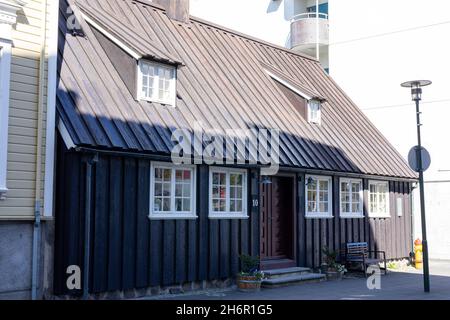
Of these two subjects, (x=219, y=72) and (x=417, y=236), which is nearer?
(x=219, y=72)

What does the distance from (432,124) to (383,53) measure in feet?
11.8

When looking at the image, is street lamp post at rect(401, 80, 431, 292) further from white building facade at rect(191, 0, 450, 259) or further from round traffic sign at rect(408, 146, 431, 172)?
white building facade at rect(191, 0, 450, 259)

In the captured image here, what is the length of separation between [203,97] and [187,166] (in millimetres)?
2355

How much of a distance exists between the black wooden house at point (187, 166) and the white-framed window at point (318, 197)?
0.15 feet

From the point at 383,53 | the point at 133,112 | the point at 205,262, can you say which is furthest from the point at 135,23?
the point at 383,53

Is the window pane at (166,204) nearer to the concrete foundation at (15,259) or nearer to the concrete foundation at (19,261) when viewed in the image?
the concrete foundation at (19,261)

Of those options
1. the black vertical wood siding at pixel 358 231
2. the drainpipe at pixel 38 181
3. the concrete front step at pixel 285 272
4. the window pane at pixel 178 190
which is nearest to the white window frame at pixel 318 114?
the black vertical wood siding at pixel 358 231

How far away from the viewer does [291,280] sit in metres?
14.6

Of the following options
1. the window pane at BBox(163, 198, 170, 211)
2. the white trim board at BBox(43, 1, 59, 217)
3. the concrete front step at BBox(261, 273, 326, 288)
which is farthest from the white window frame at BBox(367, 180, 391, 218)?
the white trim board at BBox(43, 1, 59, 217)

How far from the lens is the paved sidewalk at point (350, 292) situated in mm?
12727

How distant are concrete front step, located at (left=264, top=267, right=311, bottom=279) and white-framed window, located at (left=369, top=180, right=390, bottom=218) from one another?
4.17 metres

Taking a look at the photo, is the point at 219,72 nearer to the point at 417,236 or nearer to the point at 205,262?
the point at 205,262

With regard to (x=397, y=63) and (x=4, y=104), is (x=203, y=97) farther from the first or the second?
(x=397, y=63)

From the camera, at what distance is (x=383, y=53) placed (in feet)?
79.4
